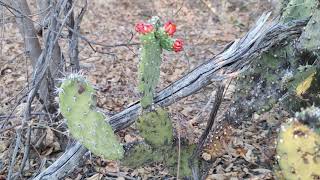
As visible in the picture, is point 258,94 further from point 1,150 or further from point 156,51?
point 1,150

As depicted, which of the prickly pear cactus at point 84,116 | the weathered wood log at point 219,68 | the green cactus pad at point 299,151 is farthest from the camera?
the weathered wood log at point 219,68

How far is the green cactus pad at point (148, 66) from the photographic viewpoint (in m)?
2.29

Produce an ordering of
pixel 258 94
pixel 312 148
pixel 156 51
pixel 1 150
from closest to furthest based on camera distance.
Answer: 1. pixel 312 148
2. pixel 156 51
3. pixel 258 94
4. pixel 1 150

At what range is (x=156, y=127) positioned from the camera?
7.90 ft

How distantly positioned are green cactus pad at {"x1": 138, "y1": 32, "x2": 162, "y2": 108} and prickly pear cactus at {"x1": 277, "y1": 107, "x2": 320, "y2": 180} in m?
0.88

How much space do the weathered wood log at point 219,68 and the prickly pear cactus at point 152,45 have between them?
0.73 feet

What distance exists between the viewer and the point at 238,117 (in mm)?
2551

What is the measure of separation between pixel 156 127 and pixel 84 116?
1.22ft

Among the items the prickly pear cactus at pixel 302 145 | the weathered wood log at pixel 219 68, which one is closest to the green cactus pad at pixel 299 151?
the prickly pear cactus at pixel 302 145

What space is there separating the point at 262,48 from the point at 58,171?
126 centimetres

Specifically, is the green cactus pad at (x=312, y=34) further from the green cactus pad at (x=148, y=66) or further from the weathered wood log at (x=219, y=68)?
the green cactus pad at (x=148, y=66)

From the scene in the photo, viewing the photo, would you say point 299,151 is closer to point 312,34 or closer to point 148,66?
point 312,34

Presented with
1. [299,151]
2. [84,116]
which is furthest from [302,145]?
[84,116]

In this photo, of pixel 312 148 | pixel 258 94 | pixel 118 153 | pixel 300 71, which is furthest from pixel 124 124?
pixel 312 148
